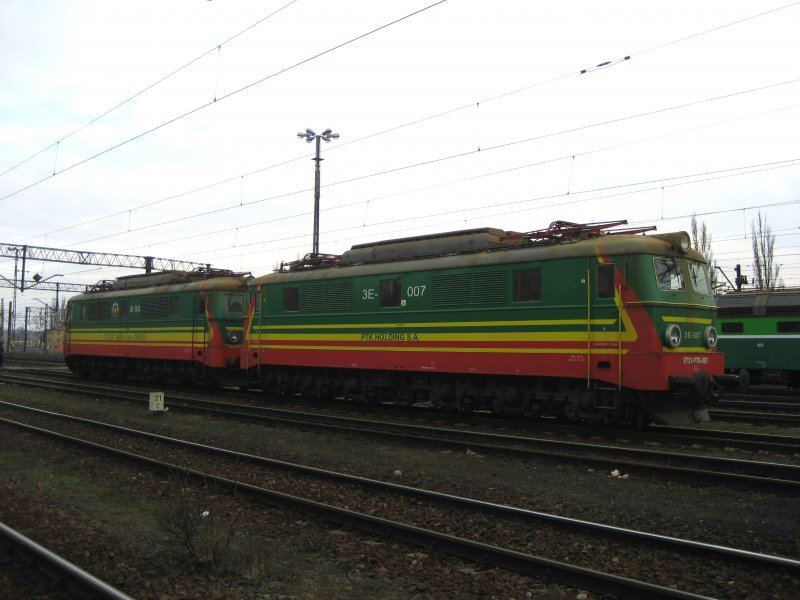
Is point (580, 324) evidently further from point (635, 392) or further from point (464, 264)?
point (464, 264)

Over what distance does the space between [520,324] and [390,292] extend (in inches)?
149

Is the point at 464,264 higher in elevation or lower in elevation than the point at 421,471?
higher

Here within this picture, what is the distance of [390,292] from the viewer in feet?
52.0

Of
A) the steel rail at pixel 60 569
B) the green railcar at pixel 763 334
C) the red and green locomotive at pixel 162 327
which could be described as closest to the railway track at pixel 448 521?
the steel rail at pixel 60 569

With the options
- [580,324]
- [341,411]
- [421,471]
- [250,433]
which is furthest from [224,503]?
[341,411]

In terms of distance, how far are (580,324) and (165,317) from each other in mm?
16019

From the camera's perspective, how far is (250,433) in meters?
13.1

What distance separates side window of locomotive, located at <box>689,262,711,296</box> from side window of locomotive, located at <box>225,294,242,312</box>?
47.2 ft

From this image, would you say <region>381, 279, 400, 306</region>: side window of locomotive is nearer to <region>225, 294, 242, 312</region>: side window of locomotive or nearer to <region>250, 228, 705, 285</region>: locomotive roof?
<region>250, 228, 705, 285</region>: locomotive roof

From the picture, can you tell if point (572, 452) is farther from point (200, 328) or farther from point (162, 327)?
point (162, 327)

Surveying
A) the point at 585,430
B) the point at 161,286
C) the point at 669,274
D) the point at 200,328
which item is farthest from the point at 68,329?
the point at 669,274

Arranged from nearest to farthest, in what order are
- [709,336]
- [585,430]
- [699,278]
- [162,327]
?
[585,430], [709,336], [699,278], [162,327]

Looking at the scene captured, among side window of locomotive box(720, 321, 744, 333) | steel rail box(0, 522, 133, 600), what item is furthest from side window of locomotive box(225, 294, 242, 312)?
side window of locomotive box(720, 321, 744, 333)

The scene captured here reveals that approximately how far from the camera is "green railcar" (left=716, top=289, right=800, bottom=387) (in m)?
22.9
